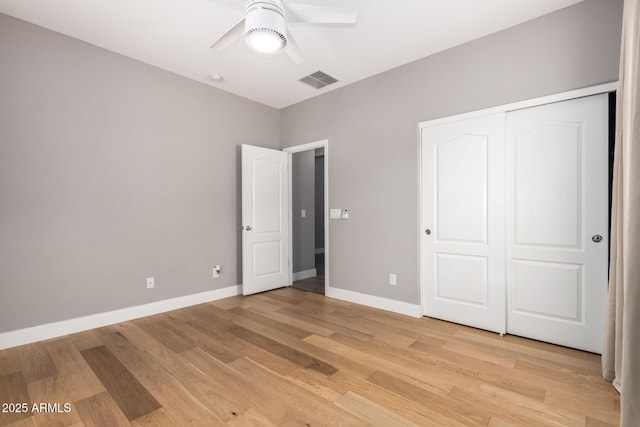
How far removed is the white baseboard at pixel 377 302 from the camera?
134 inches

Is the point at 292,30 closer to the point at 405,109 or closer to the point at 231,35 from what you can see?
the point at 231,35

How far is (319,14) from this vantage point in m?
2.08

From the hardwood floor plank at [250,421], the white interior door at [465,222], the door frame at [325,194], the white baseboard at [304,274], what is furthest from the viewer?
the white baseboard at [304,274]

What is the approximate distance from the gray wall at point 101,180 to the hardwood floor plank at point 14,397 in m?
0.73

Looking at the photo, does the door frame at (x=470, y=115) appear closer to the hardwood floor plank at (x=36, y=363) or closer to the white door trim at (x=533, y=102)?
the white door trim at (x=533, y=102)

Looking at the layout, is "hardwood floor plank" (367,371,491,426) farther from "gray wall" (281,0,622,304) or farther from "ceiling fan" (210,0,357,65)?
"ceiling fan" (210,0,357,65)

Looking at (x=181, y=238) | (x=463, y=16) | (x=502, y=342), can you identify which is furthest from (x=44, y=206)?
(x=502, y=342)

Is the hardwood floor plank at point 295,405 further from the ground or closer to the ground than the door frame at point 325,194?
closer to the ground

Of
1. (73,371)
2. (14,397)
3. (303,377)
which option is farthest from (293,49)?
(14,397)

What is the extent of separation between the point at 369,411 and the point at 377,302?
1.99m

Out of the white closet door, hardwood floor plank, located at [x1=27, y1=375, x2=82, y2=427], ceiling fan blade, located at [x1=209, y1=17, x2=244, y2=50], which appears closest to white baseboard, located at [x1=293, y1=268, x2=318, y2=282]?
the white closet door

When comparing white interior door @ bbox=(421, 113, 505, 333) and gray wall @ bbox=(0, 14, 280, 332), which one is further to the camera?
white interior door @ bbox=(421, 113, 505, 333)

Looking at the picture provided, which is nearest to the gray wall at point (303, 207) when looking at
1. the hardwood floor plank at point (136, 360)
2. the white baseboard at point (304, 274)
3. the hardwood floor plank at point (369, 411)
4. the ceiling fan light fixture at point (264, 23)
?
the white baseboard at point (304, 274)

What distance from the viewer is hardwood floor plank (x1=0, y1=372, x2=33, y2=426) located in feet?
5.72
